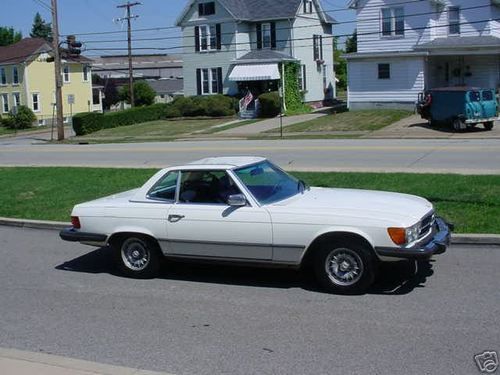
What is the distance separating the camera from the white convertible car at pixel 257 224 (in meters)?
7.37

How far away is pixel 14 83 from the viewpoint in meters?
71.3

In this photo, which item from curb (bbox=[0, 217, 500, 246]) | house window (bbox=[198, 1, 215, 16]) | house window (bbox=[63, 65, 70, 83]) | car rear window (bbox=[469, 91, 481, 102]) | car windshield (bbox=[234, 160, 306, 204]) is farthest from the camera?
house window (bbox=[63, 65, 70, 83])

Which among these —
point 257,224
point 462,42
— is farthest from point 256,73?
point 257,224

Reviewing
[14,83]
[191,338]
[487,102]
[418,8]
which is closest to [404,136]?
[487,102]

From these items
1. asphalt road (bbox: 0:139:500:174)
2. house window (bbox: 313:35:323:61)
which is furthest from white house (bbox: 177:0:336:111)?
asphalt road (bbox: 0:139:500:174)

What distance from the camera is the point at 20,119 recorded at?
6525 centimetres

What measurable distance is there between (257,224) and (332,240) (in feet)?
2.78

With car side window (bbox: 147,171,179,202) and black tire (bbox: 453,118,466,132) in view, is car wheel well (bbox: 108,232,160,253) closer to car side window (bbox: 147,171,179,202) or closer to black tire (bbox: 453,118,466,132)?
car side window (bbox: 147,171,179,202)

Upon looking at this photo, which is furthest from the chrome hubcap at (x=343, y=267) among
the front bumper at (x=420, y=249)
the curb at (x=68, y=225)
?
the curb at (x=68, y=225)

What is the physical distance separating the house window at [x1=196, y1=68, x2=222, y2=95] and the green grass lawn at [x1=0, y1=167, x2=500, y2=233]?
1331 inches

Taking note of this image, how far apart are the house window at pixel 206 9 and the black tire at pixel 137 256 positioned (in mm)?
45068

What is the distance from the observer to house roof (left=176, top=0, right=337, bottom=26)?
167 ft

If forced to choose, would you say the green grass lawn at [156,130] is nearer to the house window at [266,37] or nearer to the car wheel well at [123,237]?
the house window at [266,37]

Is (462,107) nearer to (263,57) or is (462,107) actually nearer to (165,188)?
(263,57)
